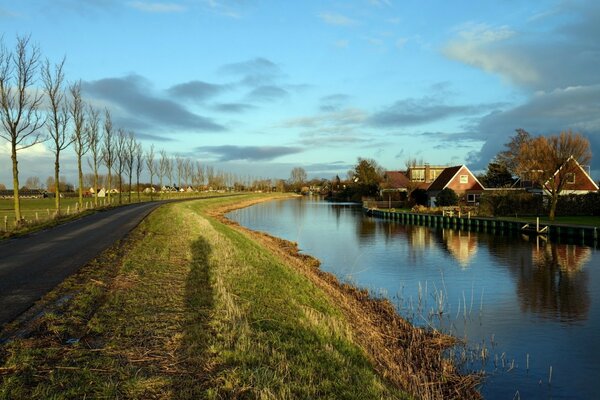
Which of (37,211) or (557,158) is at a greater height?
(557,158)

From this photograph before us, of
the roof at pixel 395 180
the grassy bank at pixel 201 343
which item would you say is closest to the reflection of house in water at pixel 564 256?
the grassy bank at pixel 201 343

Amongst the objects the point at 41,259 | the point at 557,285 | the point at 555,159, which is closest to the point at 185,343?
the point at 41,259

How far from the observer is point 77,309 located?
29.0 ft

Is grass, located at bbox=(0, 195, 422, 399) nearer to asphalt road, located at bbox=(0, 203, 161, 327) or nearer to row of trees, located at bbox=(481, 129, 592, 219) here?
asphalt road, located at bbox=(0, 203, 161, 327)

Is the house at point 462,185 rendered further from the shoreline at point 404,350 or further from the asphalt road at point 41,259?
the shoreline at point 404,350

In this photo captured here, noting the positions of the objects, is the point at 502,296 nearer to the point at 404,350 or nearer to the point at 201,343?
the point at 404,350

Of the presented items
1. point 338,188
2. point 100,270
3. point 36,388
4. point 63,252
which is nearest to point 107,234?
point 63,252

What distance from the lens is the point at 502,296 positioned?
53.3ft

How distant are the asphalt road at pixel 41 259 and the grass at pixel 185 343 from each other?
1.59ft

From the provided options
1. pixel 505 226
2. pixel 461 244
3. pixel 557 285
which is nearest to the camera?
pixel 557 285

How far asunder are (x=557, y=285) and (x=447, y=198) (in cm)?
3977

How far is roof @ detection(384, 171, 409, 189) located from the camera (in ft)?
280

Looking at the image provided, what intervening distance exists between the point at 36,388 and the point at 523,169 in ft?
159

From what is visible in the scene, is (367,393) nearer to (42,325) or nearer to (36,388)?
(36,388)
